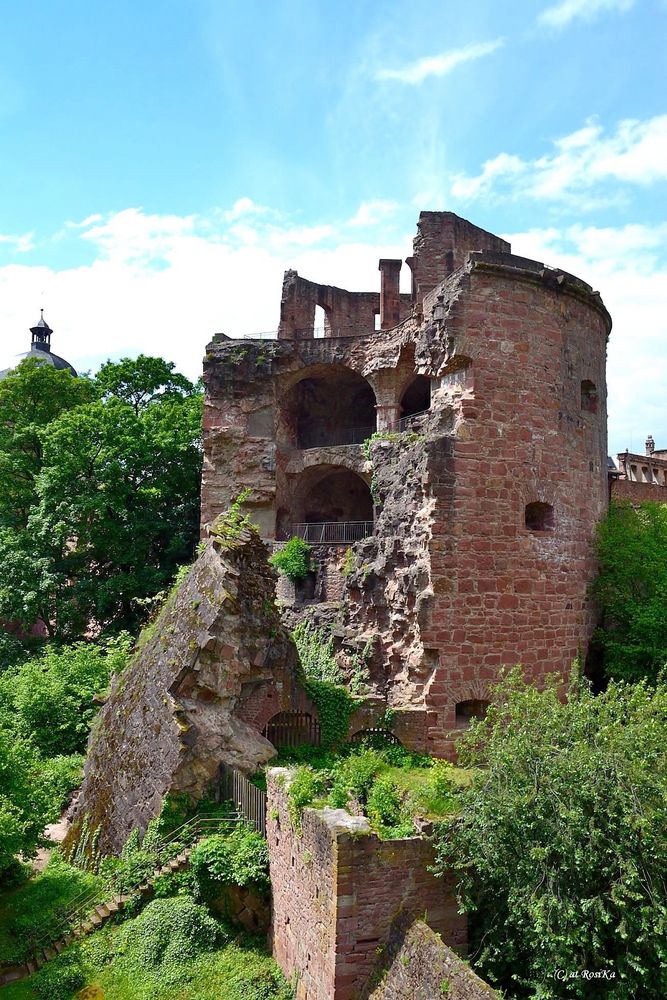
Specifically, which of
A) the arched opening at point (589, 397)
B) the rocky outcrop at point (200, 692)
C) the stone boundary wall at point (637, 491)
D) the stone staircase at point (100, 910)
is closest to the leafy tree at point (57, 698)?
the rocky outcrop at point (200, 692)

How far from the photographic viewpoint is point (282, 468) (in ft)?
71.4

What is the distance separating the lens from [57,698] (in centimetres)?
1744

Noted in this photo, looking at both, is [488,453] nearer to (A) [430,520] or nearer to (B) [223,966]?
(A) [430,520]

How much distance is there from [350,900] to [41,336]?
4263 centimetres

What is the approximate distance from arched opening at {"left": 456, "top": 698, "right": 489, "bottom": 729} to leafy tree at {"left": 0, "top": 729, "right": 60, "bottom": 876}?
6791 millimetres

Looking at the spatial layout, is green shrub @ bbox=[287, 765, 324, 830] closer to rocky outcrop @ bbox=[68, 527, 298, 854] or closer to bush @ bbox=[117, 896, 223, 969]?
rocky outcrop @ bbox=[68, 527, 298, 854]

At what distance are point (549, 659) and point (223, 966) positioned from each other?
7495 mm

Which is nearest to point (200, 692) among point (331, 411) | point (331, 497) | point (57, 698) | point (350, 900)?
point (350, 900)

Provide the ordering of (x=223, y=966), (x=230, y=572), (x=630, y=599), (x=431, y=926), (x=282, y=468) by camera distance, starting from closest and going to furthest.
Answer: (x=431, y=926) < (x=223, y=966) < (x=230, y=572) < (x=630, y=599) < (x=282, y=468)

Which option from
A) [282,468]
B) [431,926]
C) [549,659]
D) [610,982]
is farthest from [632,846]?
[282,468]

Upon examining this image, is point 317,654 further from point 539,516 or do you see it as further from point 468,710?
point 539,516

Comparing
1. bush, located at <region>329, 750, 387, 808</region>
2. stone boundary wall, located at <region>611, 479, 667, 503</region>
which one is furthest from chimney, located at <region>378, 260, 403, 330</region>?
bush, located at <region>329, 750, 387, 808</region>

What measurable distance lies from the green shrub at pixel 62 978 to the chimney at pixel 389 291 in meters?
17.5

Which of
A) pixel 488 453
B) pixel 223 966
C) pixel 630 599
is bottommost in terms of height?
pixel 223 966
